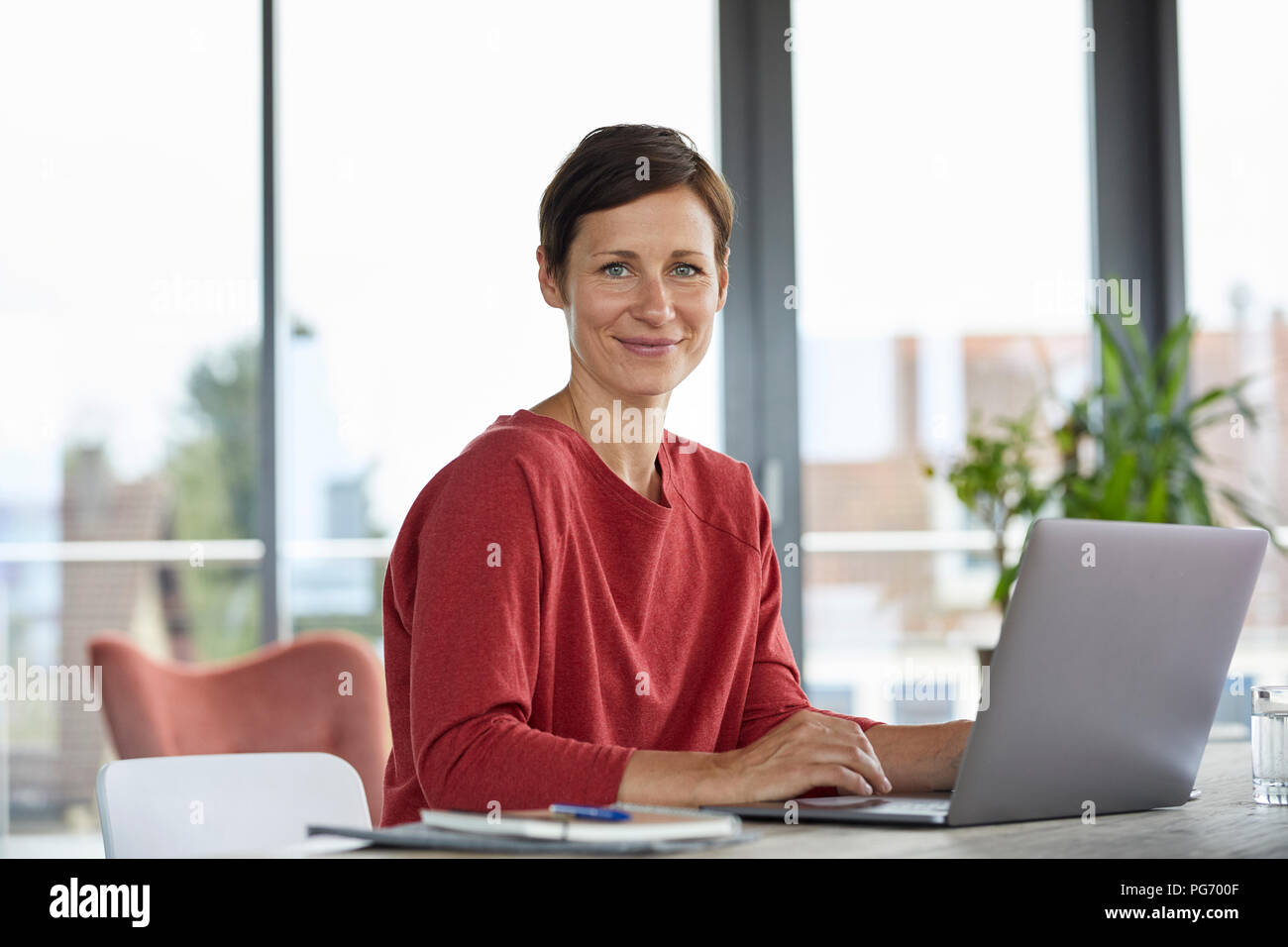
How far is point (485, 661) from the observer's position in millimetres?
1230

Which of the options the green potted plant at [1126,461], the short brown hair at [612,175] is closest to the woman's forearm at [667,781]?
the short brown hair at [612,175]

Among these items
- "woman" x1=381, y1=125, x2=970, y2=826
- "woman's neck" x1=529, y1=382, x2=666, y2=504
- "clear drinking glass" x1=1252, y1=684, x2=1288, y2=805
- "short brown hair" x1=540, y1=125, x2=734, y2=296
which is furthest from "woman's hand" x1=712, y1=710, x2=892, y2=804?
"short brown hair" x1=540, y1=125, x2=734, y2=296

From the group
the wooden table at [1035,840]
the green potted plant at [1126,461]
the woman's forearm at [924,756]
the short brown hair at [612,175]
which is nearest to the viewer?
the wooden table at [1035,840]

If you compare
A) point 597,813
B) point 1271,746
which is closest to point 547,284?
point 597,813

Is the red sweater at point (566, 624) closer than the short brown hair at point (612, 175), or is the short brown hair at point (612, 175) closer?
the red sweater at point (566, 624)

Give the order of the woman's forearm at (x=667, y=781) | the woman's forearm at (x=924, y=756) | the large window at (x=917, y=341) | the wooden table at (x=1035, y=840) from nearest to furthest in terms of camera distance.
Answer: the wooden table at (x=1035, y=840) < the woman's forearm at (x=667, y=781) < the woman's forearm at (x=924, y=756) < the large window at (x=917, y=341)

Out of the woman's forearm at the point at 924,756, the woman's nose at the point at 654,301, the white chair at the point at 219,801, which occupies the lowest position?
the white chair at the point at 219,801

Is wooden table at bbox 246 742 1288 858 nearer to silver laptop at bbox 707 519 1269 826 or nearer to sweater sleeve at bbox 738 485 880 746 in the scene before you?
silver laptop at bbox 707 519 1269 826

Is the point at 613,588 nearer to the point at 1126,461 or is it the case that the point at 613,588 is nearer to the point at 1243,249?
the point at 1126,461

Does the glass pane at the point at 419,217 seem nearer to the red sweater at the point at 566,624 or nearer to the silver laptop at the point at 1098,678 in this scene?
the red sweater at the point at 566,624

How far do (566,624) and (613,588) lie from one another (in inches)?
3.8

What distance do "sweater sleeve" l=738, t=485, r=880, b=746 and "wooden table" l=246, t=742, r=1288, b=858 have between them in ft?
1.73

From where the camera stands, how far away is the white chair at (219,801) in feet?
4.80
